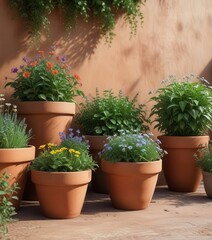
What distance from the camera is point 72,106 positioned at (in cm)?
452

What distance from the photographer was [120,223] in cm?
378

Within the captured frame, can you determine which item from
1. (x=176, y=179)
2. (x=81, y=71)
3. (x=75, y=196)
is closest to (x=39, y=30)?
(x=81, y=71)

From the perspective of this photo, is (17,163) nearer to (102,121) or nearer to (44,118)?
(44,118)

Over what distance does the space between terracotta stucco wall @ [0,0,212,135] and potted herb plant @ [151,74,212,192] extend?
1.90ft

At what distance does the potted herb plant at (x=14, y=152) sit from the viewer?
388 centimetres

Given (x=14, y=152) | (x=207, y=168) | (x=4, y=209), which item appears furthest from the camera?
(x=207, y=168)

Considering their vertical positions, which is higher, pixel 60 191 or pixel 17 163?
pixel 17 163

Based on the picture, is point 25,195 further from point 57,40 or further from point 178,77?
point 178,77

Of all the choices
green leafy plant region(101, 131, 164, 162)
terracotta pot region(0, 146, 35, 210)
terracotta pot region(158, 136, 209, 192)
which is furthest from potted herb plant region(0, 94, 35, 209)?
terracotta pot region(158, 136, 209, 192)

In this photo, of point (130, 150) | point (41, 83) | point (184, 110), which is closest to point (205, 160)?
point (184, 110)

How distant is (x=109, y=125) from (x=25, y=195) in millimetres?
1140

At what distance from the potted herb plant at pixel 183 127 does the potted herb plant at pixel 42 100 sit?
50.9 inches

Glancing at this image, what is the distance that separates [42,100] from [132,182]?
1.18m

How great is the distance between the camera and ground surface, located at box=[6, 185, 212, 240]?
3402 mm
